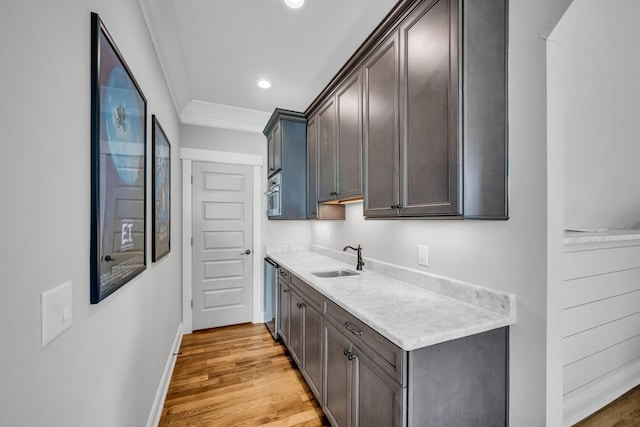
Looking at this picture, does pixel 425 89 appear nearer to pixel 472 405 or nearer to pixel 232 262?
pixel 472 405

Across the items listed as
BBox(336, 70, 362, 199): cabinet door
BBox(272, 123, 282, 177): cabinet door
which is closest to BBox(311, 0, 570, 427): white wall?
BBox(336, 70, 362, 199): cabinet door

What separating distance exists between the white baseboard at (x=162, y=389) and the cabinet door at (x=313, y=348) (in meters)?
1.05

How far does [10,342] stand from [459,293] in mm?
1703

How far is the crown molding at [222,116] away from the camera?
10.3 feet

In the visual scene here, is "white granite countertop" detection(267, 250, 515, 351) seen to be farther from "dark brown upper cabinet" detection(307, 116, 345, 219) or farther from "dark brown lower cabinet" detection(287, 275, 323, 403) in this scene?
"dark brown upper cabinet" detection(307, 116, 345, 219)

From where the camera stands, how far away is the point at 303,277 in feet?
6.79

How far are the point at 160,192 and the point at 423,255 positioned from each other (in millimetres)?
1948

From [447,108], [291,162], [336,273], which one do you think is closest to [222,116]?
[291,162]

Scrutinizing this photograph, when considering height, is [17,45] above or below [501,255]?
above

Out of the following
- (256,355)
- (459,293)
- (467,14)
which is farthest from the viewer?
(256,355)

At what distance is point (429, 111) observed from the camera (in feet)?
4.37

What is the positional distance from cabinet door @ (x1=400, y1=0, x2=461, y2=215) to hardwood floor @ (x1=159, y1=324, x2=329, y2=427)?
64.9 inches

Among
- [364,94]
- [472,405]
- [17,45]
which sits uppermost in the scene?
[364,94]

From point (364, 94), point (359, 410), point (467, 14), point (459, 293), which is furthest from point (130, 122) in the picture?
point (459, 293)
